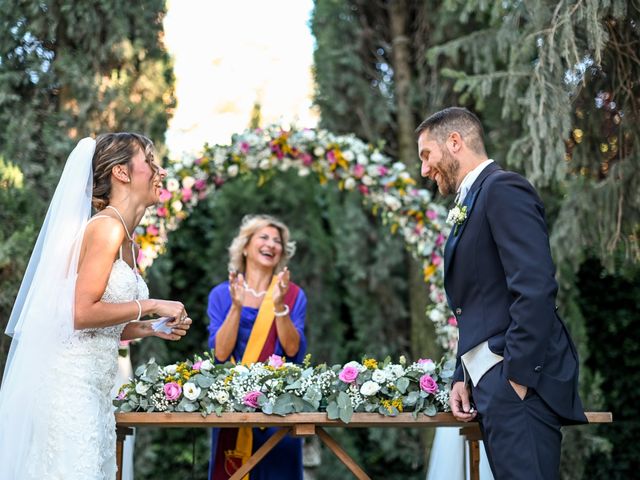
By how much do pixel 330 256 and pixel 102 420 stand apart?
5.36 meters

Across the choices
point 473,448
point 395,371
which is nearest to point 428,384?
point 395,371

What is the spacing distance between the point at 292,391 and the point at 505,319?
103 cm

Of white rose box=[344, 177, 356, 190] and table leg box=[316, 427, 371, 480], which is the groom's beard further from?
white rose box=[344, 177, 356, 190]

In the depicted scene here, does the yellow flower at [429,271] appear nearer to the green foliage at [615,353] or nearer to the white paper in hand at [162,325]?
the green foliage at [615,353]

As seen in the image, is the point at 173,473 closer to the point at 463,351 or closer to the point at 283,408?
the point at 283,408

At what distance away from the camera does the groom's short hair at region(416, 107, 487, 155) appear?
131 inches

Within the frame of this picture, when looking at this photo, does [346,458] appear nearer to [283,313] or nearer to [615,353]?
[283,313]

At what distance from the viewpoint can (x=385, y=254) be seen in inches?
320

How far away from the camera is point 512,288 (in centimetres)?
289

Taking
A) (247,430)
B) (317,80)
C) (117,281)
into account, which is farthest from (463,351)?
(317,80)

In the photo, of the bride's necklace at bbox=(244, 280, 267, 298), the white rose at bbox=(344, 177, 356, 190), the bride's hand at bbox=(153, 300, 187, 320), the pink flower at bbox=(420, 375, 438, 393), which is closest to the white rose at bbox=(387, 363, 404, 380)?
the pink flower at bbox=(420, 375, 438, 393)

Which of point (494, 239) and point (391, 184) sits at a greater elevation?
point (391, 184)

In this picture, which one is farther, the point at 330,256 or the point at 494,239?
the point at 330,256

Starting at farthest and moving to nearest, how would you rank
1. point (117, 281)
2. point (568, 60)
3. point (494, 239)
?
point (568, 60), point (117, 281), point (494, 239)
